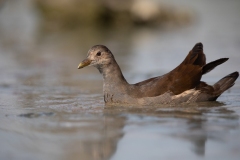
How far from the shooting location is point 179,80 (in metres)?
7.57

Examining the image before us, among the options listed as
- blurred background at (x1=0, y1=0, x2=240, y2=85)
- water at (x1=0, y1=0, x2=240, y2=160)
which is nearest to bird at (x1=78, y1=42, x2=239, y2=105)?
water at (x1=0, y1=0, x2=240, y2=160)

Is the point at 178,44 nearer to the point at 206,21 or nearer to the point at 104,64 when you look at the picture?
the point at 206,21

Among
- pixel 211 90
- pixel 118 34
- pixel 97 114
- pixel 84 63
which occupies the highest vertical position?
pixel 118 34

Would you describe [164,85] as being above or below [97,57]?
below

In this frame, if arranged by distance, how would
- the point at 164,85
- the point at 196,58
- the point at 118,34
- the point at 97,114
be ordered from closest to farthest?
1. the point at 97,114
2. the point at 164,85
3. the point at 196,58
4. the point at 118,34

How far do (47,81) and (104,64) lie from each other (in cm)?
320

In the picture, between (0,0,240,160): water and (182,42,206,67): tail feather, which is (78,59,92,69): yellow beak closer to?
(0,0,240,160): water

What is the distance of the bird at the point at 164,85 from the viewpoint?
7.47 metres

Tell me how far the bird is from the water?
209 mm

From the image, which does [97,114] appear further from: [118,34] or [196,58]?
[118,34]

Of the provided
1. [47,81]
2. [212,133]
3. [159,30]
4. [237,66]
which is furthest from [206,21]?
[212,133]

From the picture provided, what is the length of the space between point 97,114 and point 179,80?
1369 millimetres

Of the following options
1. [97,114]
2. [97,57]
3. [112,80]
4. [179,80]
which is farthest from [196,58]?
[97,114]

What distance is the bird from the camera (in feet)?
24.5
